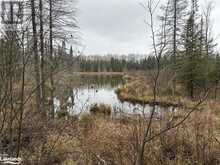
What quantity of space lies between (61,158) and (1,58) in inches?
96.7

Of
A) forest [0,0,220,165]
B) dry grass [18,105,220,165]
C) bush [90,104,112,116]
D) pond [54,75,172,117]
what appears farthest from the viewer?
bush [90,104,112,116]

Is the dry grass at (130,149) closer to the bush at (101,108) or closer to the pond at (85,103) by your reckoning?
the pond at (85,103)

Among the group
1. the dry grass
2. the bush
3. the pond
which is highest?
the pond

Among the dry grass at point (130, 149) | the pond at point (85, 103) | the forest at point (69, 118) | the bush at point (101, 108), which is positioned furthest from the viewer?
the bush at point (101, 108)

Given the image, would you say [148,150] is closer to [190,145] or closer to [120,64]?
[190,145]

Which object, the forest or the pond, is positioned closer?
the forest

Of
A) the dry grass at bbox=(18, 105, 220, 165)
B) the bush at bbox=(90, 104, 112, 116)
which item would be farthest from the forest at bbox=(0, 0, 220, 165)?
the bush at bbox=(90, 104, 112, 116)

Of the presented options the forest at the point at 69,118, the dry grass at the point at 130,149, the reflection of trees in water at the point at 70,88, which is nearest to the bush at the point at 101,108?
the reflection of trees in water at the point at 70,88

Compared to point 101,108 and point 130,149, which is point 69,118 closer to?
point 130,149

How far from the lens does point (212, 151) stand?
4.07 metres

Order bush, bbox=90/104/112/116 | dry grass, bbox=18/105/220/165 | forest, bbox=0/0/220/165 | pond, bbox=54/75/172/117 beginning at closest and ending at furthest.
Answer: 1. forest, bbox=0/0/220/165
2. dry grass, bbox=18/105/220/165
3. pond, bbox=54/75/172/117
4. bush, bbox=90/104/112/116

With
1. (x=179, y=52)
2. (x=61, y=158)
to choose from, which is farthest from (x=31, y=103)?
(x=179, y=52)

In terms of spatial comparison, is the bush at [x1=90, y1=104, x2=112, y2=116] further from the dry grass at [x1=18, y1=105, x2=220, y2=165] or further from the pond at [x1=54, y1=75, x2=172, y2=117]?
the dry grass at [x1=18, y1=105, x2=220, y2=165]

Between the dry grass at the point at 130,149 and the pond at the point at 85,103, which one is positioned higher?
the pond at the point at 85,103
